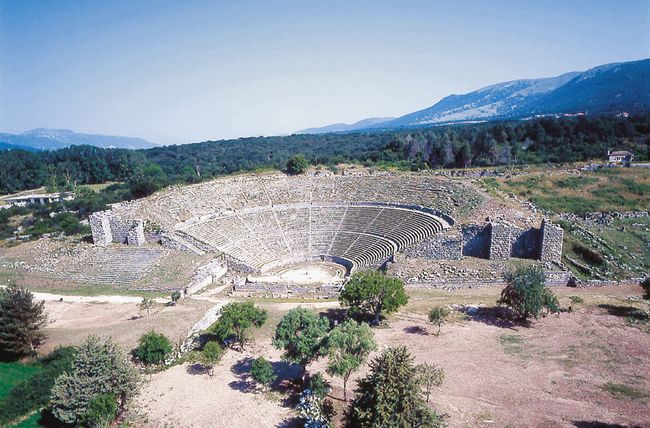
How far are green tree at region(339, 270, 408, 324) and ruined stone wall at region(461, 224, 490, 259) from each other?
13.9 meters

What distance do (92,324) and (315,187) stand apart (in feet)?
112

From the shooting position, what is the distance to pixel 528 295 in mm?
26531

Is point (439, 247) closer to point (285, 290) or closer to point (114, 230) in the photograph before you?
point (285, 290)

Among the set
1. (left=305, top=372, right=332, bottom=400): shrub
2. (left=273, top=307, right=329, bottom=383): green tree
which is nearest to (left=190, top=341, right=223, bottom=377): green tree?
(left=273, top=307, right=329, bottom=383): green tree

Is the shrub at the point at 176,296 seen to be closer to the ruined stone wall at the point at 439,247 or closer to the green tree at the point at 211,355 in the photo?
the green tree at the point at 211,355

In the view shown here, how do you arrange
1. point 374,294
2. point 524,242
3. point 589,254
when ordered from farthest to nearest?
point 524,242 < point 589,254 < point 374,294

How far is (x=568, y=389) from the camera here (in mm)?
19641

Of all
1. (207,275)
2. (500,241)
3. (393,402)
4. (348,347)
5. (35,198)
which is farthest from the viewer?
(35,198)

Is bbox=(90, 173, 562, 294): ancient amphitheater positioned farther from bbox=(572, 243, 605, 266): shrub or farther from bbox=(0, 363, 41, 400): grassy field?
bbox=(0, 363, 41, 400): grassy field

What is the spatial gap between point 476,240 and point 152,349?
29745mm

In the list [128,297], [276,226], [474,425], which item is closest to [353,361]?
[474,425]

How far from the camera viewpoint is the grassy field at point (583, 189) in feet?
157

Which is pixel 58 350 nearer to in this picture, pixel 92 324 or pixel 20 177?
pixel 92 324

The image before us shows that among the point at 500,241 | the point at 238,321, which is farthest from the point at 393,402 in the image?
the point at 500,241
